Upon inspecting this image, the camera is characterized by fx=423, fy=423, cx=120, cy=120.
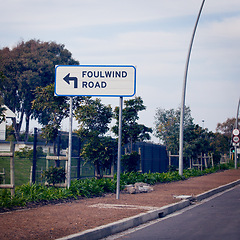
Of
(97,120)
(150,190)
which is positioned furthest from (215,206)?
(97,120)

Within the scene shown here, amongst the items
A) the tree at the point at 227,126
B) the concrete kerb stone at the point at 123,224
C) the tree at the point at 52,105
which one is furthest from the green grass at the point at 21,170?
the tree at the point at 227,126

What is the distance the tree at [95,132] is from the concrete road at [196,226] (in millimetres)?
7222

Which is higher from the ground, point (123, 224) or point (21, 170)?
point (21, 170)

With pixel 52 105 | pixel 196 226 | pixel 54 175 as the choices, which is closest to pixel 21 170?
pixel 52 105

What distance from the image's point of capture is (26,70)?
50.9 metres

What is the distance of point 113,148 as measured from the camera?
64.6 feet

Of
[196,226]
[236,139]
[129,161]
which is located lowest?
[196,226]

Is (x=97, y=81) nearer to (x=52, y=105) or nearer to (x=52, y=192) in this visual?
(x=52, y=192)

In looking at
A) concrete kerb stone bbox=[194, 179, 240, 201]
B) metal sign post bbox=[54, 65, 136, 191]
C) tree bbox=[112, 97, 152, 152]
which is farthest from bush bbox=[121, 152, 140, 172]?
metal sign post bbox=[54, 65, 136, 191]

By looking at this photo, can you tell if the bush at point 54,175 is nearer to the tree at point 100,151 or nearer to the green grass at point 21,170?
the green grass at point 21,170

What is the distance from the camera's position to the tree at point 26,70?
163 feet

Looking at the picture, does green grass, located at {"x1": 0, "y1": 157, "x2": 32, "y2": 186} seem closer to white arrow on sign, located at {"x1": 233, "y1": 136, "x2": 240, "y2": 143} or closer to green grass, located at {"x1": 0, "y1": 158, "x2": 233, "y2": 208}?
green grass, located at {"x1": 0, "y1": 158, "x2": 233, "y2": 208}

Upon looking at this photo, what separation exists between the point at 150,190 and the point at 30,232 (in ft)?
30.2

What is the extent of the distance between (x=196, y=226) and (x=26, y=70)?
146 feet
